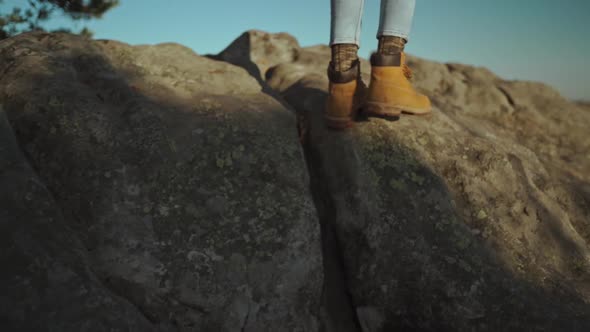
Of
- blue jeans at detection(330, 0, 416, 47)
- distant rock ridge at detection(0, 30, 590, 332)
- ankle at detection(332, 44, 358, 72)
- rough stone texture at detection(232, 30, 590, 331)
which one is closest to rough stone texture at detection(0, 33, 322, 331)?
distant rock ridge at detection(0, 30, 590, 332)

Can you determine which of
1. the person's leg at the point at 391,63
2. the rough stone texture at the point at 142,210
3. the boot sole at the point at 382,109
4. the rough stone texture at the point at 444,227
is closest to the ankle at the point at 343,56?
the person's leg at the point at 391,63

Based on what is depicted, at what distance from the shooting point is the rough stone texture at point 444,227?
2.27m

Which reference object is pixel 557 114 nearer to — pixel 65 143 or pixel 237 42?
pixel 237 42

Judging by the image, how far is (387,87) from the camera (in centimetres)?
278

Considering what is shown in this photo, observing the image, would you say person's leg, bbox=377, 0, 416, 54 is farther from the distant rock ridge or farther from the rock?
the rock

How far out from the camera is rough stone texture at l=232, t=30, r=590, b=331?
2266mm

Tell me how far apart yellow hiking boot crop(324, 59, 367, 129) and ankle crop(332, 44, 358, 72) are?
27 mm

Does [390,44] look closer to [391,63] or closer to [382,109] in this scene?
[391,63]

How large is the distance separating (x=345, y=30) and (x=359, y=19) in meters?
0.14

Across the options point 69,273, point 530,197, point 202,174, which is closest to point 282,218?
point 202,174

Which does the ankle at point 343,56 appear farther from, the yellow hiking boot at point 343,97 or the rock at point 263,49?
the rock at point 263,49

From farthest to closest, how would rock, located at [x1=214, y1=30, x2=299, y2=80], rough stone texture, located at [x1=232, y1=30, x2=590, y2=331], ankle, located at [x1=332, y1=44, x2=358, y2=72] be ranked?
1. rock, located at [x1=214, y1=30, x2=299, y2=80]
2. ankle, located at [x1=332, y1=44, x2=358, y2=72]
3. rough stone texture, located at [x1=232, y1=30, x2=590, y2=331]

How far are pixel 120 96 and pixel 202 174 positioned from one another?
0.95m

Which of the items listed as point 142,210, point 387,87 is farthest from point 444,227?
point 142,210
